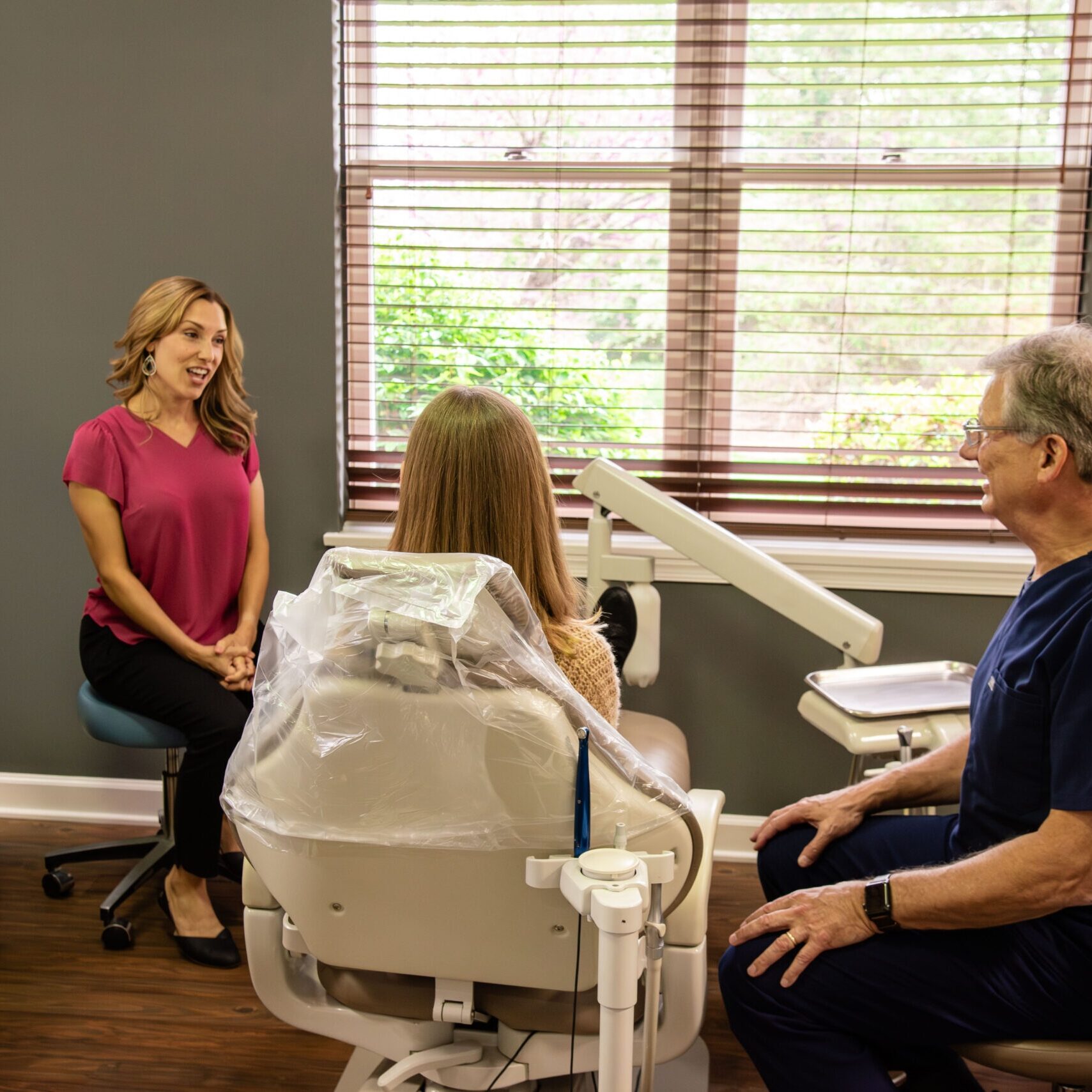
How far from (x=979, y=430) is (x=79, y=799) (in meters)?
2.41

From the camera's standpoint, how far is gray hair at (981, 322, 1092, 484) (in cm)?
130

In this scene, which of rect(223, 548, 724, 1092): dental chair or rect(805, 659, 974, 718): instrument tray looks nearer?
rect(223, 548, 724, 1092): dental chair

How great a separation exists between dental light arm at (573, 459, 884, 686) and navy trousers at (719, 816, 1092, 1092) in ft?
1.98

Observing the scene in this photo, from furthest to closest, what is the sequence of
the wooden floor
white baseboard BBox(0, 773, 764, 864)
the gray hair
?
white baseboard BBox(0, 773, 764, 864) < the wooden floor < the gray hair

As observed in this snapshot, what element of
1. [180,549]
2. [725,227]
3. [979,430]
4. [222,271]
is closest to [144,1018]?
[180,549]

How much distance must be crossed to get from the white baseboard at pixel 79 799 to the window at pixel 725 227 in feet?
3.49

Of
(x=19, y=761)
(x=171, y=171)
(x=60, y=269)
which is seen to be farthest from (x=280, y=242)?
(x=19, y=761)

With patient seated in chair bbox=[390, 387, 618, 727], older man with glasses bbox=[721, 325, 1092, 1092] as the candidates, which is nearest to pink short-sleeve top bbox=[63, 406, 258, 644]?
patient seated in chair bbox=[390, 387, 618, 727]

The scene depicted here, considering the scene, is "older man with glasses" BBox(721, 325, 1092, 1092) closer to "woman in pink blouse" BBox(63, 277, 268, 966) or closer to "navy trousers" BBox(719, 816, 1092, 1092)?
"navy trousers" BBox(719, 816, 1092, 1092)

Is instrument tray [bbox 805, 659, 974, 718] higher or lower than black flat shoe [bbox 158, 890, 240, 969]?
higher

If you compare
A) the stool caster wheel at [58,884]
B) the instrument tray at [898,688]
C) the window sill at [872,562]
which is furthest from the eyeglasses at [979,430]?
the stool caster wheel at [58,884]

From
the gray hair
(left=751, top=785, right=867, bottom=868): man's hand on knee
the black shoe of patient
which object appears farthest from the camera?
the black shoe of patient

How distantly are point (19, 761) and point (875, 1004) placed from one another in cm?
236

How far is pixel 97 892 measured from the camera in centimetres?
238
